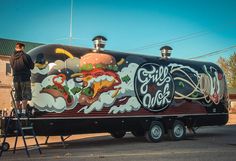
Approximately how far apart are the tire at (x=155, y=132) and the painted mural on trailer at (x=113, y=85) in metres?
0.59

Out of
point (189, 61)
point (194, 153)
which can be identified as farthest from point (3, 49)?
point (194, 153)

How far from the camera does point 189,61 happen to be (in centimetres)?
1709

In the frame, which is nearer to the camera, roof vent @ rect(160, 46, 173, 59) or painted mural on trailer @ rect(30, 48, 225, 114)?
painted mural on trailer @ rect(30, 48, 225, 114)

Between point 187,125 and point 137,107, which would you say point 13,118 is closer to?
point 137,107

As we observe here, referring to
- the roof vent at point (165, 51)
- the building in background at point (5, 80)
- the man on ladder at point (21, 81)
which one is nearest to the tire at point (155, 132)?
the roof vent at point (165, 51)

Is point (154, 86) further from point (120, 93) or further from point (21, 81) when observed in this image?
point (21, 81)

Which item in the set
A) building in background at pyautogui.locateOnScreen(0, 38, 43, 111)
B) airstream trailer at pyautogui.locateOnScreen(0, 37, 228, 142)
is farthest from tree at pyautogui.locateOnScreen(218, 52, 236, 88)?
airstream trailer at pyautogui.locateOnScreen(0, 37, 228, 142)

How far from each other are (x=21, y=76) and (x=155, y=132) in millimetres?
6014

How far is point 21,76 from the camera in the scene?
11.6 m

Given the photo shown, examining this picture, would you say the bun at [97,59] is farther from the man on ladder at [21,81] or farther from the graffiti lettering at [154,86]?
the man on ladder at [21,81]

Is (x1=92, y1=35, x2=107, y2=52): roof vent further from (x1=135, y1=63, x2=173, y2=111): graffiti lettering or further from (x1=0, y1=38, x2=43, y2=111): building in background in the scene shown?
(x1=0, y1=38, x2=43, y2=111): building in background

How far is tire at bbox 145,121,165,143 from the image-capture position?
1497cm

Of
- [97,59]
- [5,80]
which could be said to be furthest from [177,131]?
[5,80]

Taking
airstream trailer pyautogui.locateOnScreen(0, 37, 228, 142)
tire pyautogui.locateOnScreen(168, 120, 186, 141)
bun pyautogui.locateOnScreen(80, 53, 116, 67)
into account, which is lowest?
tire pyautogui.locateOnScreen(168, 120, 186, 141)
